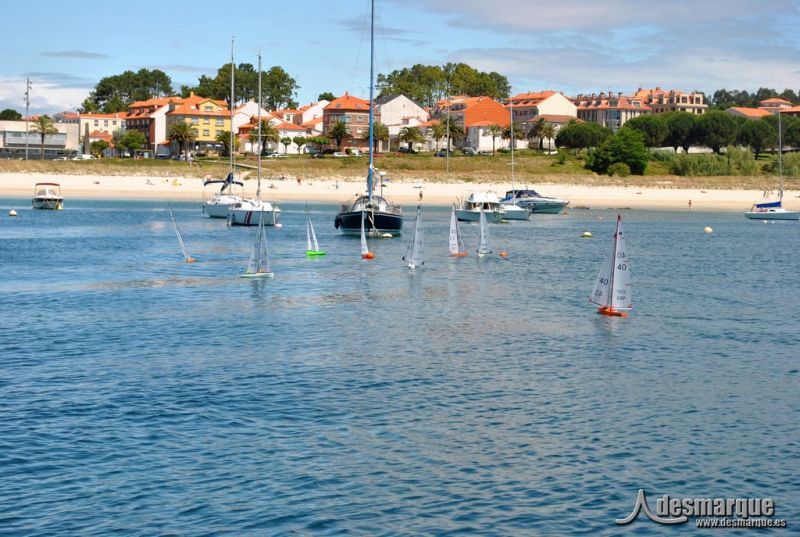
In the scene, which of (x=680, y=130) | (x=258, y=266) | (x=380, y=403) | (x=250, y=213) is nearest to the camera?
(x=380, y=403)

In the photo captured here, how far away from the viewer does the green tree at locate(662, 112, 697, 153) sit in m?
184

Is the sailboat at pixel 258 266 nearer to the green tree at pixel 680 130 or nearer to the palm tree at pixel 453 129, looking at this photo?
the palm tree at pixel 453 129

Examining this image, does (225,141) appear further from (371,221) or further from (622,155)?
(371,221)

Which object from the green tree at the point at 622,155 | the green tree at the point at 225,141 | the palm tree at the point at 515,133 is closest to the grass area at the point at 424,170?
the green tree at the point at 622,155

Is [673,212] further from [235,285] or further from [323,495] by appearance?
[323,495]

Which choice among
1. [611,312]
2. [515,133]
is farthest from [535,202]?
[515,133]

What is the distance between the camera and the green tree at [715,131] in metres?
182

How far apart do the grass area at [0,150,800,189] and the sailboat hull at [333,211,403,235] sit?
70.3m

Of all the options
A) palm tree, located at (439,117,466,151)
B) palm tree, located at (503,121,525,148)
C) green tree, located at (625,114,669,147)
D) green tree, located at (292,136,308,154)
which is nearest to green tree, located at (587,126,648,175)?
green tree, located at (625,114,669,147)

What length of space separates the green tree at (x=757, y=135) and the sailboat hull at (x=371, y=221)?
12893cm

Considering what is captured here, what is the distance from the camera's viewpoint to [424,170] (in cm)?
15300

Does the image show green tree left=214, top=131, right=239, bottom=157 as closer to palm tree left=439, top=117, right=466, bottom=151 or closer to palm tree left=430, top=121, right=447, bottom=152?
palm tree left=430, top=121, right=447, bottom=152

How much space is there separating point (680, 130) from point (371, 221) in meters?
126

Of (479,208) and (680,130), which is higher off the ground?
(680,130)
